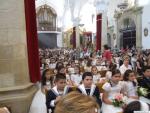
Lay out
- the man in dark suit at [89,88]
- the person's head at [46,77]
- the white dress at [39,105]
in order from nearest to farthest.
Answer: the man in dark suit at [89,88] < the white dress at [39,105] < the person's head at [46,77]

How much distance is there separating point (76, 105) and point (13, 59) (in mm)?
4202

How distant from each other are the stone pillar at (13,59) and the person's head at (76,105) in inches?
159

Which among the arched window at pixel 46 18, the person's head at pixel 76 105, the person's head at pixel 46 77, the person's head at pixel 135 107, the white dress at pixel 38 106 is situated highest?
the arched window at pixel 46 18

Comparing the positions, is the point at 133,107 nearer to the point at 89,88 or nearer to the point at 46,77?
the point at 89,88

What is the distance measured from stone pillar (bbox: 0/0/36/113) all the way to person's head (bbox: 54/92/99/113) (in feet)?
13.3

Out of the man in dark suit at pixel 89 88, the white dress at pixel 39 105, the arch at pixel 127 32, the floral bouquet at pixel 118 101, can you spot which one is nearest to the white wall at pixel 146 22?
the arch at pixel 127 32

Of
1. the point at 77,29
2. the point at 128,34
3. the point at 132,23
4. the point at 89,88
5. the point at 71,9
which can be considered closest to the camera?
the point at 89,88

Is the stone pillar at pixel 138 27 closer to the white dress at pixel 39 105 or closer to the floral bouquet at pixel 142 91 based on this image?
the white dress at pixel 39 105

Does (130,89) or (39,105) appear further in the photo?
(39,105)

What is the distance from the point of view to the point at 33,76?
648cm

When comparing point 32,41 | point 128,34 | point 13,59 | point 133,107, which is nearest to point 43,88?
point 32,41

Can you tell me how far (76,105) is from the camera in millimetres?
1420

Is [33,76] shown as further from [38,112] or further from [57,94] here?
[57,94]

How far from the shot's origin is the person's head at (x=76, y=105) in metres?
1.41
